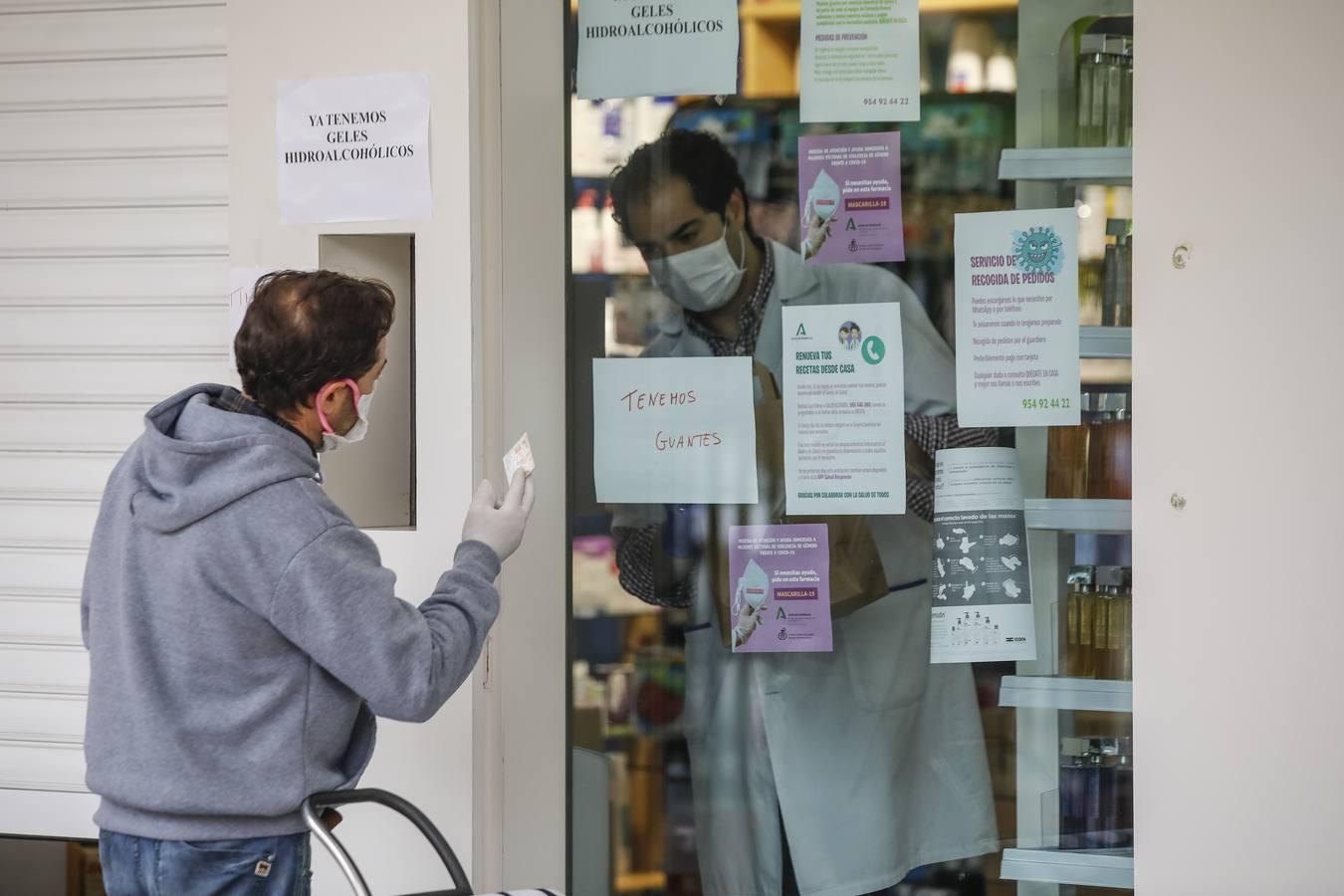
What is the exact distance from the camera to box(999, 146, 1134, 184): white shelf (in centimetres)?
232

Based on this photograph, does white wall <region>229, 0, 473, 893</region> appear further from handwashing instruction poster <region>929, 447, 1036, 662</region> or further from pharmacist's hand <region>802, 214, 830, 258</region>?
handwashing instruction poster <region>929, 447, 1036, 662</region>

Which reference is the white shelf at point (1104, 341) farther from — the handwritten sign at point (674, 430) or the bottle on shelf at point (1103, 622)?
the handwritten sign at point (674, 430)

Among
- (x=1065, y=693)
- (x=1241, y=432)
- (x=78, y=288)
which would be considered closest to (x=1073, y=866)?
(x=1065, y=693)

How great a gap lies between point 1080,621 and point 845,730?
0.52 meters

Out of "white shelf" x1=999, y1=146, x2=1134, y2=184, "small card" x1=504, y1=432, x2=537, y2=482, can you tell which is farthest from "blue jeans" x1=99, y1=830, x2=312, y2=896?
"white shelf" x1=999, y1=146, x2=1134, y2=184

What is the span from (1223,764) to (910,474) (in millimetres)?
805

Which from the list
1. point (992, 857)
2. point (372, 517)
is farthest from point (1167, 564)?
point (372, 517)

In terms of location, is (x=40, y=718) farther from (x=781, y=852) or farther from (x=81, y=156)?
(x=781, y=852)

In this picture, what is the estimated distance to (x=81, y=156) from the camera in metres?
2.78

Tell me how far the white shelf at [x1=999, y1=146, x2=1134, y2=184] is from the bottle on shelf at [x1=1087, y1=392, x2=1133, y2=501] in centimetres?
42

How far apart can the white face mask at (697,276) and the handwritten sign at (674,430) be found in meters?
0.12

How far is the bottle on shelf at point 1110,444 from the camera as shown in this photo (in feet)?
7.62

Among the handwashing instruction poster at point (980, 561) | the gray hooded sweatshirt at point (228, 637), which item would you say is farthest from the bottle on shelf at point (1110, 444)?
the gray hooded sweatshirt at point (228, 637)

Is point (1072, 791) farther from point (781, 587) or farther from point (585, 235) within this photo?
point (585, 235)
